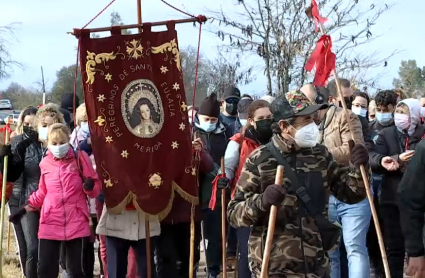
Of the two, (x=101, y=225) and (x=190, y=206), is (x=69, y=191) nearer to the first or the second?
(x=101, y=225)

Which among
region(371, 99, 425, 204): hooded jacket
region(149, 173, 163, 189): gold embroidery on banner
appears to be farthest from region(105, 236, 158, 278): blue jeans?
region(371, 99, 425, 204): hooded jacket

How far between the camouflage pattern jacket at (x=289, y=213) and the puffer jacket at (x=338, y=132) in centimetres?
192

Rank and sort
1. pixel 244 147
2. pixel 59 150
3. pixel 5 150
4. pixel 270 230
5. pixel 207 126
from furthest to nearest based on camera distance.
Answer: pixel 207 126, pixel 5 150, pixel 244 147, pixel 59 150, pixel 270 230

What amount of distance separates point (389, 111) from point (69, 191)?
3504mm

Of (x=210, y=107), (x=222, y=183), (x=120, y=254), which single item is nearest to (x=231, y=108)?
(x=210, y=107)

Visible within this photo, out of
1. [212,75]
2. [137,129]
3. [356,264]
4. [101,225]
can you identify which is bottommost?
[356,264]

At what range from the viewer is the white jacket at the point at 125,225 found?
7.06 meters

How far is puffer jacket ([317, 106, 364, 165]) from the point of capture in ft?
23.2

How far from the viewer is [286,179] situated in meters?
4.99

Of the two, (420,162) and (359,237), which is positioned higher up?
(420,162)

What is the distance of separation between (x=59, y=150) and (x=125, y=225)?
38.5 inches

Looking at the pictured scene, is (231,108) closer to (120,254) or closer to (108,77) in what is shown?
(108,77)

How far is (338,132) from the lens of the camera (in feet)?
23.8

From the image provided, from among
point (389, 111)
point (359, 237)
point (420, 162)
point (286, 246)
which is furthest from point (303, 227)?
point (389, 111)
